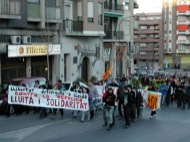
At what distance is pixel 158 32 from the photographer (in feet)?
400

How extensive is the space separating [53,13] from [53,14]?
79mm

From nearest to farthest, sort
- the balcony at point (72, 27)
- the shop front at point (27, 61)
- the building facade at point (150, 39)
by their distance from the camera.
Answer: the shop front at point (27, 61) → the balcony at point (72, 27) → the building facade at point (150, 39)

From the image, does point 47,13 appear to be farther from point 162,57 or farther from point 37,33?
point 162,57

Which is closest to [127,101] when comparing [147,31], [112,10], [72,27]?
[72,27]

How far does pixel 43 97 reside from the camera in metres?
19.4

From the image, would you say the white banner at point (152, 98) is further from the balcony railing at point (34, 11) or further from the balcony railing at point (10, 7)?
the balcony railing at point (34, 11)

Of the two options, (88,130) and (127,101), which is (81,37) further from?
(88,130)

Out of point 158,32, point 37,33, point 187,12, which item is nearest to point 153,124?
point 37,33

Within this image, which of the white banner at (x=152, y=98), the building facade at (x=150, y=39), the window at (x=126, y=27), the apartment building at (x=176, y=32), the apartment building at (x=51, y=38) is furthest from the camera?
the building facade at (x=150, y=39)

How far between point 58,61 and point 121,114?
16949mm

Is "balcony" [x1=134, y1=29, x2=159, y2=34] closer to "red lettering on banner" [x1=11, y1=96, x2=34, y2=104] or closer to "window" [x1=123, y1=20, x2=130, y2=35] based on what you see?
"window" [x1=123, y1=20, x2=130, y2=35]

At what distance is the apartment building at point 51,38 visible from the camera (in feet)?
95.0

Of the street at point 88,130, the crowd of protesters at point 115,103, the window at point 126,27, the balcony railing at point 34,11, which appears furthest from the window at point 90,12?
the street at point 88,130

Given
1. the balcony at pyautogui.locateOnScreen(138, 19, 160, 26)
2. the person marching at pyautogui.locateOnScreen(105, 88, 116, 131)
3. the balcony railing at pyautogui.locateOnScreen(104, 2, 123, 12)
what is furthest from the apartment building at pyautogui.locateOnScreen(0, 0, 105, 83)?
the balcony at pyautogui.locateOnScreen(138, 19, 160, 26)
